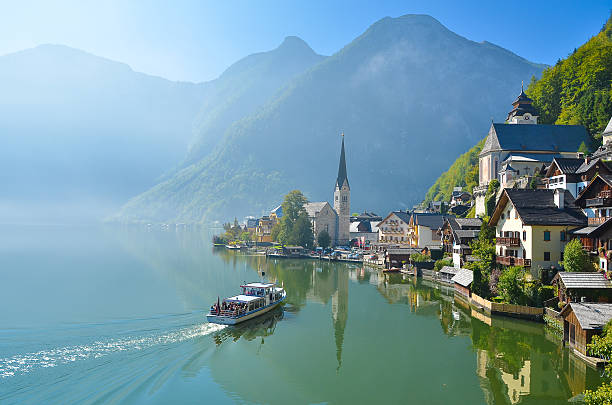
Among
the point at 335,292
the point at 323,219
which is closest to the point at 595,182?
the point at 335,292

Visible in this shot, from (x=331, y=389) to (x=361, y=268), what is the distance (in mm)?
56246

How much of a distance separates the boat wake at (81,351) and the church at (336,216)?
8220cm

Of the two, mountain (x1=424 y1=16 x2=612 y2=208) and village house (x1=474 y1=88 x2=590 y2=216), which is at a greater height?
mountain (x1=424 y1=16 x2=612 y2=208)

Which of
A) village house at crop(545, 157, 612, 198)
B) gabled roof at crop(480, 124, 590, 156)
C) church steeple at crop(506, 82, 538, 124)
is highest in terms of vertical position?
church steeple at crop(506, 82, 538, 124)

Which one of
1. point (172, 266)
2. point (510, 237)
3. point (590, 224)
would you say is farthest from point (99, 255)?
point (590, 224)

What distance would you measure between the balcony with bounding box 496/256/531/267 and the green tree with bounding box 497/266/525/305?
2.62 feet

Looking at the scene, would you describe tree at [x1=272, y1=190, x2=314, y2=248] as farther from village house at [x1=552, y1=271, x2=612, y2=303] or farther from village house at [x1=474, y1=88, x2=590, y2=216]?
village house at [x1=552, y1=271, x2=612, y2=303]

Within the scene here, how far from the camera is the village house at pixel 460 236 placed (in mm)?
56281

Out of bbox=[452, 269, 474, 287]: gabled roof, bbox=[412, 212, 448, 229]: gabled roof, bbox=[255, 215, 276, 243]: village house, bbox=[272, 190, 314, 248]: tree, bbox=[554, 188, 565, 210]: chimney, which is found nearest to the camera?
bbox=[554, 188, 565, 210]: chimney

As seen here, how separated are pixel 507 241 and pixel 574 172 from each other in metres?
11.2

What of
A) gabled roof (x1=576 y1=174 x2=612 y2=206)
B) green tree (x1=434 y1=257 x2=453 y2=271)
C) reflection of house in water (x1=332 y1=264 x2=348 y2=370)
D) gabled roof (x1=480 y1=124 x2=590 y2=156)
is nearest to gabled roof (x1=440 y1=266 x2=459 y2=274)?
green tree (x1=434 y1=257 x2=453 y2=271)

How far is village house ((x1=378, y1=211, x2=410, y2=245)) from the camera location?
9262 cm

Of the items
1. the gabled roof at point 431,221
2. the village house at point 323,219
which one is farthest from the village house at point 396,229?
the village house at point 323,219

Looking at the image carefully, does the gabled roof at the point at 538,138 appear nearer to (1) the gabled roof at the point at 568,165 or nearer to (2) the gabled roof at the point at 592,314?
(1) the gabled roof at the point at 568,165
